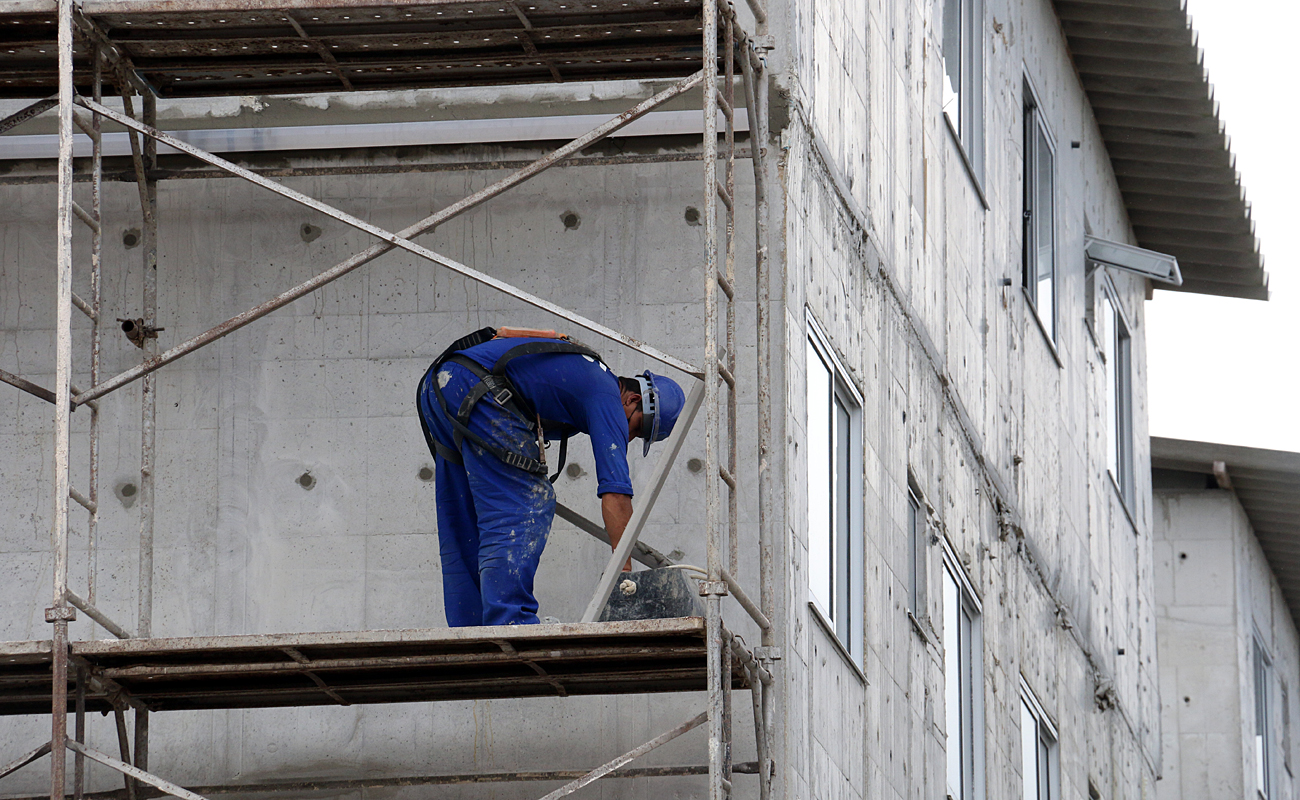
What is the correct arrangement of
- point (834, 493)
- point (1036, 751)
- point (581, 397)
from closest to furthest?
point (581, 397)
point (834, 493)
point (1036, 751)

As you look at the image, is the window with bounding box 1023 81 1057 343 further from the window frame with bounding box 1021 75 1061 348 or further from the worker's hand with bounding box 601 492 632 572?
the worker's hand with bounding box 601 492 632 572

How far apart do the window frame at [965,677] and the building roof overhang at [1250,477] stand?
11.8 m

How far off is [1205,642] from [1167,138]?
783cm

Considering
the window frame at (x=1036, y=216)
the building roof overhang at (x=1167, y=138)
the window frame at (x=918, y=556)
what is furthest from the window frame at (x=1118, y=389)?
the window frame at (x=918, y=556)

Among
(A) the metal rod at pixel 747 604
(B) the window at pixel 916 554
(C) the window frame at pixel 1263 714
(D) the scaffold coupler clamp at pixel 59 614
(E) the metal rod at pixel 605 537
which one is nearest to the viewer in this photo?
(D) the scaffold coupler clamp at pixel 59 614

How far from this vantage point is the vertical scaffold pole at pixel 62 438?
9367mm

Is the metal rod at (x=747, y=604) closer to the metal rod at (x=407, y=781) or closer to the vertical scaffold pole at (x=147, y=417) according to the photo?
the metal rod at (x=407, y=781)

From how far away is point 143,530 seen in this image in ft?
36.6

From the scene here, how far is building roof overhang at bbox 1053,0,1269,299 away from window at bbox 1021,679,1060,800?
23.2 feet

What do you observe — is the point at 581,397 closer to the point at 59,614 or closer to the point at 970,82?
the point at 59,614

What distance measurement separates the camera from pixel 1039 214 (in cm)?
2095

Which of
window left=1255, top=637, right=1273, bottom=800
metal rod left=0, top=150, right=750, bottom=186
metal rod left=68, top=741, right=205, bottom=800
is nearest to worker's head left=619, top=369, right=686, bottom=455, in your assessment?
metal rod left=0, top=150, right=750, bottom=186

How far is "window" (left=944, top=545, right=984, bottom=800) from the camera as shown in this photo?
52.2 feet

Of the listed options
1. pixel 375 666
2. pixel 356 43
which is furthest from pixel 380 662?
pixel 356 43
